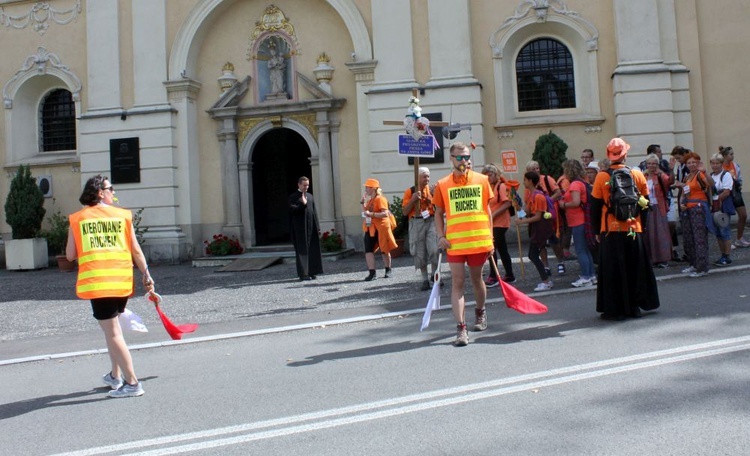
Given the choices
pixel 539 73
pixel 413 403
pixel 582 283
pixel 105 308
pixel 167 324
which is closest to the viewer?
pixel 413 403

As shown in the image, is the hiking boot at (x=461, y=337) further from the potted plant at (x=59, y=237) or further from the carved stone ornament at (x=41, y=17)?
the carved stone ornament at (x=41, y=17)

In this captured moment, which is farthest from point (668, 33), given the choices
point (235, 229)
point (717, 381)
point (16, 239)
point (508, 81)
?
point (16, 239)

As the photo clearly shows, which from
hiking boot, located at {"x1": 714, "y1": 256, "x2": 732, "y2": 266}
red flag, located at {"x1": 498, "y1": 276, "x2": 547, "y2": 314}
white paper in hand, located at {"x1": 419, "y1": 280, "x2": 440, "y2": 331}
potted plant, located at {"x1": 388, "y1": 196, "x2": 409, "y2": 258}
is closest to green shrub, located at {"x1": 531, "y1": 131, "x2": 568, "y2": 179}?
potted plant, located at {"x1": 388, "y1": 196, "x2": 409, "y2": 258}

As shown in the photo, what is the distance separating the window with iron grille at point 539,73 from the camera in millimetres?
17406

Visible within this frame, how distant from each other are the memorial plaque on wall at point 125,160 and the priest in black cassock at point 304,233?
23.2 feet

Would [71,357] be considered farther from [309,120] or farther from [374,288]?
[309,120]

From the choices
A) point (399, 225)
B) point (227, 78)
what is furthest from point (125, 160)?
point (399, 225)

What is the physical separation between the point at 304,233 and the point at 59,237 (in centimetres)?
857

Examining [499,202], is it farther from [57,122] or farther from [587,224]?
[57,122]

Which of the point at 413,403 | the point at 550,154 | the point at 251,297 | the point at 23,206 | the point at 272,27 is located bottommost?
the point at 413,403

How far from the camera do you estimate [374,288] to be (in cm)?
1127

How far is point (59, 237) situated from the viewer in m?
18.1

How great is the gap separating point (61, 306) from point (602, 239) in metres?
8.92

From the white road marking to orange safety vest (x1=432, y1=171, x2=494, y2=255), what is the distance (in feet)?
5.36
